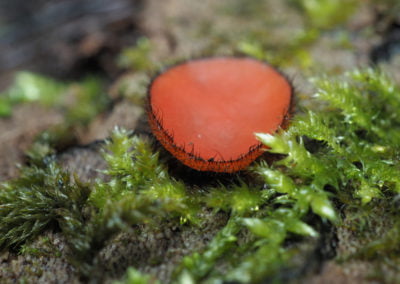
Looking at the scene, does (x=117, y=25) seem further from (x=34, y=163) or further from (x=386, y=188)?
(x=386, y=188)

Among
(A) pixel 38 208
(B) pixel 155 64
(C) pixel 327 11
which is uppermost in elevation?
(C) pixel 327 11

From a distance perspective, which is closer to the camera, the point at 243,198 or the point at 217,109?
the point at 243,198

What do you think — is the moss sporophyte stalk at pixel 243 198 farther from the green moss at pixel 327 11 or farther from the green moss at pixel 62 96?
the green moss at pixel 327 11

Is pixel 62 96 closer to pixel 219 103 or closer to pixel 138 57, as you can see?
pixel 138 57

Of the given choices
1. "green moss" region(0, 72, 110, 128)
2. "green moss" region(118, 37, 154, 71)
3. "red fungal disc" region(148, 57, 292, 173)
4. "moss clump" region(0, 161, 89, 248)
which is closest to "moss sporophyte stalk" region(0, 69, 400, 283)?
"moss clump" region(0, 161, 89, 248)

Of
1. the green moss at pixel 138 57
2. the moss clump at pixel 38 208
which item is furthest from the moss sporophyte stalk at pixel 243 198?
the green moss at pixel 138 57

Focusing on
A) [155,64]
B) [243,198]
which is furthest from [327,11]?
[243,198]

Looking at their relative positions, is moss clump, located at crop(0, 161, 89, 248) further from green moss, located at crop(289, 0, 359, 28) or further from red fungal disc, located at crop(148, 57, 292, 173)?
green moss, located at crop(289, 0, 359, 28)

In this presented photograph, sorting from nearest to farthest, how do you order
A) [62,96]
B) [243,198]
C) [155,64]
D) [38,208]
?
[243,198] → [38,208] → [155,64] → [62,96]
